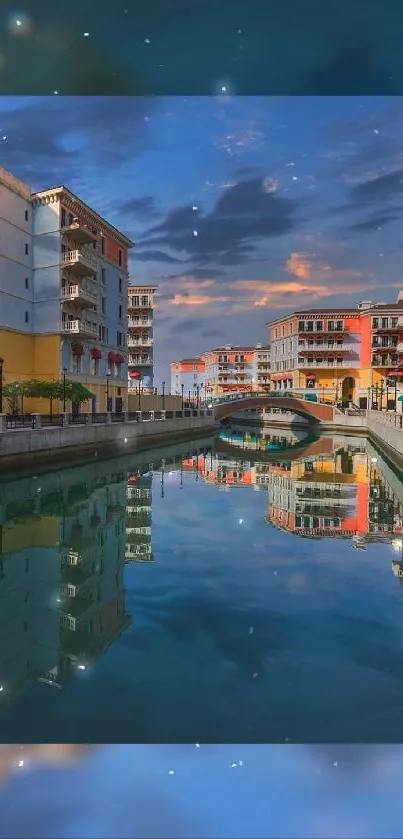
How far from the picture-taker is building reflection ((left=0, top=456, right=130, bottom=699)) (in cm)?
403

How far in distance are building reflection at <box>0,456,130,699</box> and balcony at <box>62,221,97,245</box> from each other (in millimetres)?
16320

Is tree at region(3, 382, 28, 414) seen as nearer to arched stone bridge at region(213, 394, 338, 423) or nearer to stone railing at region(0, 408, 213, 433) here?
stone railing at region(0, 408, 213, 433)

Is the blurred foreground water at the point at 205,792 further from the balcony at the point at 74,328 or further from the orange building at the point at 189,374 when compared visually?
the orange building at the point at 189,374

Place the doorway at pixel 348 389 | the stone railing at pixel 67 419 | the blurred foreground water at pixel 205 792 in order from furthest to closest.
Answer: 1. the doorway at pixel 348 389
2. the stone railing at pixel 67 419
3. the blurred foreground water at pixel 205 792

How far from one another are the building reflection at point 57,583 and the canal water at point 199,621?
0.08ft

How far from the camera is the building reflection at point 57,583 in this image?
403cm

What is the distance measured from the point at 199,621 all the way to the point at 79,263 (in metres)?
22.9

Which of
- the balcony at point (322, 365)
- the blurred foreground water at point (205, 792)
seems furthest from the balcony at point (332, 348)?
the blurred foreground water at point (205, 792)

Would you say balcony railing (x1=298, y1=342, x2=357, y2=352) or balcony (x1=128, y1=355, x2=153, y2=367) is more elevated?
balcony railing (x1=298, y1=342, x2=357, y2=352)

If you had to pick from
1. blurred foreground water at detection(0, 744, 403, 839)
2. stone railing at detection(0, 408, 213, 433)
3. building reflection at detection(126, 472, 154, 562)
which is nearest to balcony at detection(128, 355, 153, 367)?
stone railing at detection(0, 408, 213, 433)

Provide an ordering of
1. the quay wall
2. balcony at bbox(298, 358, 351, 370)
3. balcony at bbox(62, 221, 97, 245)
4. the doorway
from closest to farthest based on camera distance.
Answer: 1. the quay wall
2. balcony at bbox(62, 221, 97, 245)
3. balcony at bbox(298, 358, 351, 370)
4. the doorway

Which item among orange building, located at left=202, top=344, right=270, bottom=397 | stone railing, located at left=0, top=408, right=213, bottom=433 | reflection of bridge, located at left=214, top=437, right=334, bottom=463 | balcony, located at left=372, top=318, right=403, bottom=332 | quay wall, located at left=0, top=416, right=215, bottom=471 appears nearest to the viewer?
quay wall, located at left=0, top=416, right=215, bottom=471
